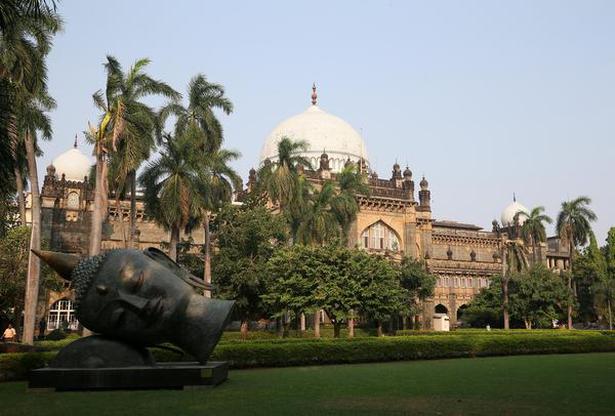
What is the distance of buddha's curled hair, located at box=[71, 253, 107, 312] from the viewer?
1297 cm

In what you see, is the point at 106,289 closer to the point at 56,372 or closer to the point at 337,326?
Answer: the point at 56,372

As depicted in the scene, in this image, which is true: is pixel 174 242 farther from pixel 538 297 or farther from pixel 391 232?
pixel 538 297

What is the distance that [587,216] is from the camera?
54.9 m

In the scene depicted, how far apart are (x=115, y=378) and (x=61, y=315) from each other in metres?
34.0

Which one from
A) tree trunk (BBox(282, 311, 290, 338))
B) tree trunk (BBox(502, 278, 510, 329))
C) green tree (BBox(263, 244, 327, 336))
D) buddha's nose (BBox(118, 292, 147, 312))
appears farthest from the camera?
tree trunk (BBox(502, 278, 510, 329))

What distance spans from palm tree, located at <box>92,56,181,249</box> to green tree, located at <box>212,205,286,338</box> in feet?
29.3

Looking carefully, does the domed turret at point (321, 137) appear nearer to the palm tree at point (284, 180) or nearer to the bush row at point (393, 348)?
the palm tree at point (284, 180)

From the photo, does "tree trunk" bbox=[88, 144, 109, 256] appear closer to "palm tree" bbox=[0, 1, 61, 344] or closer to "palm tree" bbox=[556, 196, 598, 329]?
"palm tree" bbox=[0, 1, 61, 344]

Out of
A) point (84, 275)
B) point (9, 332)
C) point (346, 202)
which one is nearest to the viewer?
point (84, 275)

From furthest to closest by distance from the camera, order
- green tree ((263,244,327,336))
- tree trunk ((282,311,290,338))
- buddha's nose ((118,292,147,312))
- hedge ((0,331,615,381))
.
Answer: tree trunk ((282,311,290,338)), green tree ((263,244,327,336)), hedge ((0,331,615,381)), buddha's nose ((118,292,147,312))

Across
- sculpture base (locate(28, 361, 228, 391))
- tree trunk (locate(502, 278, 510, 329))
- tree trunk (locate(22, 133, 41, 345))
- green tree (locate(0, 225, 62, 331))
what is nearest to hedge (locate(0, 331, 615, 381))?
sculpture base (locate(28, 361, 228, 391))

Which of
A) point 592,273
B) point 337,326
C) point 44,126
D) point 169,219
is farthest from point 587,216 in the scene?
point 44,126

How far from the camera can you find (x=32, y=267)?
23250 mm

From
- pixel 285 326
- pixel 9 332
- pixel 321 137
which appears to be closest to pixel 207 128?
pixel 285 326
